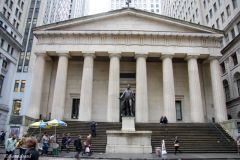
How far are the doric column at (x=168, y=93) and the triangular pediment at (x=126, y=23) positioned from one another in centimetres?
462

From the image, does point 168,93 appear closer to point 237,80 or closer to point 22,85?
point 237,80

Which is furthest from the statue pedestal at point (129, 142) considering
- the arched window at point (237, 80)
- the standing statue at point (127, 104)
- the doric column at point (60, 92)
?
the arched window at point (237, 80)

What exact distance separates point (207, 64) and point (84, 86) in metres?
18.3

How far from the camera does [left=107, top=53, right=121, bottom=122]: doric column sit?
2689cm

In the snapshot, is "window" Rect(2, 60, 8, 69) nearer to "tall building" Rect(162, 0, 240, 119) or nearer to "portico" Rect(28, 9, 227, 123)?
"portico" Rect(28, 9, 227, 123)

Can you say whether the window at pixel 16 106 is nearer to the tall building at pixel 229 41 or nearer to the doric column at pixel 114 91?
the doric column at pixel 114 91

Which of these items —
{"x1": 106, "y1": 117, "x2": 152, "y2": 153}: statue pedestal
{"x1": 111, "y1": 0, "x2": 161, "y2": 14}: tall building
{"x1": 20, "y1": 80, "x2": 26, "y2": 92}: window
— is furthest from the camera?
{"x1": 111, "y1": 0, "x2": 161, "y2": 14}: tall building

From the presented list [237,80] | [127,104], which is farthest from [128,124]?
[237,80]

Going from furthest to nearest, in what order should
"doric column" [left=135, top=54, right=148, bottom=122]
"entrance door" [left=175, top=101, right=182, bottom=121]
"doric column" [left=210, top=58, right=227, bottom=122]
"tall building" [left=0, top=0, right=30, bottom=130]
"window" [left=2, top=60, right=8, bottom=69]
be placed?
1. "window" [left=2, top=60, right=8, bottom=69]
2. "tall building" [left=0, top=0, right=30, bottom=130]
3. "entrance door" [left=175, top=101, right=182, bottom=121]
4. "doric column" [left=210, top=58, right=227, bottom=122]
5. "doric column" [left=135, top=54, right=148, bottom=122]

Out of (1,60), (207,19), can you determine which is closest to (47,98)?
(1,60)

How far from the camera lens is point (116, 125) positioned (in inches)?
944

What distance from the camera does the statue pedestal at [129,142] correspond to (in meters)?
17.1

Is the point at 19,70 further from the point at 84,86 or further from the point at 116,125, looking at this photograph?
the point at 116,125

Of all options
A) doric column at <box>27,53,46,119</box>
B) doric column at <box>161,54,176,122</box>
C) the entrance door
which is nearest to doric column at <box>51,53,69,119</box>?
doric column at <box>27,53,46,119</box>
